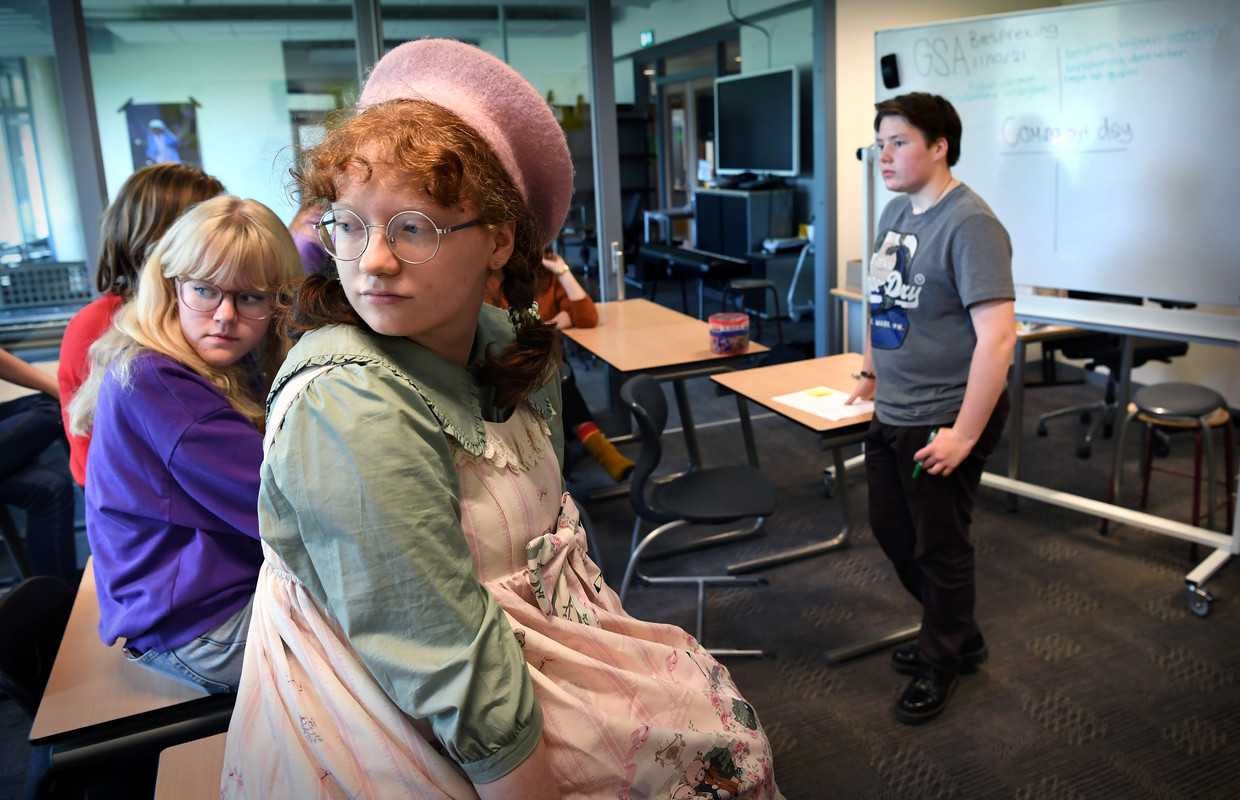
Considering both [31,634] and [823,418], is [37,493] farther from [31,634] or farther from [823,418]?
[823,418]

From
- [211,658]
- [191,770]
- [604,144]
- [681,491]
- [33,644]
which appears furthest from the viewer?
[604,144]

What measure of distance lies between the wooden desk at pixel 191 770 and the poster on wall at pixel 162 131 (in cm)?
326

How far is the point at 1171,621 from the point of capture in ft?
8.43

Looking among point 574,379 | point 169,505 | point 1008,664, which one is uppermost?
point 169,505

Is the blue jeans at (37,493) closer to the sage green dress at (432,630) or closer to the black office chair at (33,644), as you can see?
the black office chair at (33,644)

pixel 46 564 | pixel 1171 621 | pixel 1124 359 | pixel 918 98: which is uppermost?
pixel 918 98

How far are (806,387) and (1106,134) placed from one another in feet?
5.14

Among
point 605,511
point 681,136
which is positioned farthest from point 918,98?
point 681,136

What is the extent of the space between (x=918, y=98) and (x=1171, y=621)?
1.79 metres

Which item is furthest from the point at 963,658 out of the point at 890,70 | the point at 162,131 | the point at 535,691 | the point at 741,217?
the point at 741,217

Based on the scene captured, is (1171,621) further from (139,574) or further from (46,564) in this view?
(46,564)

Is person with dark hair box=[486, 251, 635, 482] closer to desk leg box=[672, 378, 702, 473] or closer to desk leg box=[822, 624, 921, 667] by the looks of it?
desk leg box=[672, 378, 702, 473]

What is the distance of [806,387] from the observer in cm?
273

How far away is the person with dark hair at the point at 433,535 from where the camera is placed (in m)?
0.72
